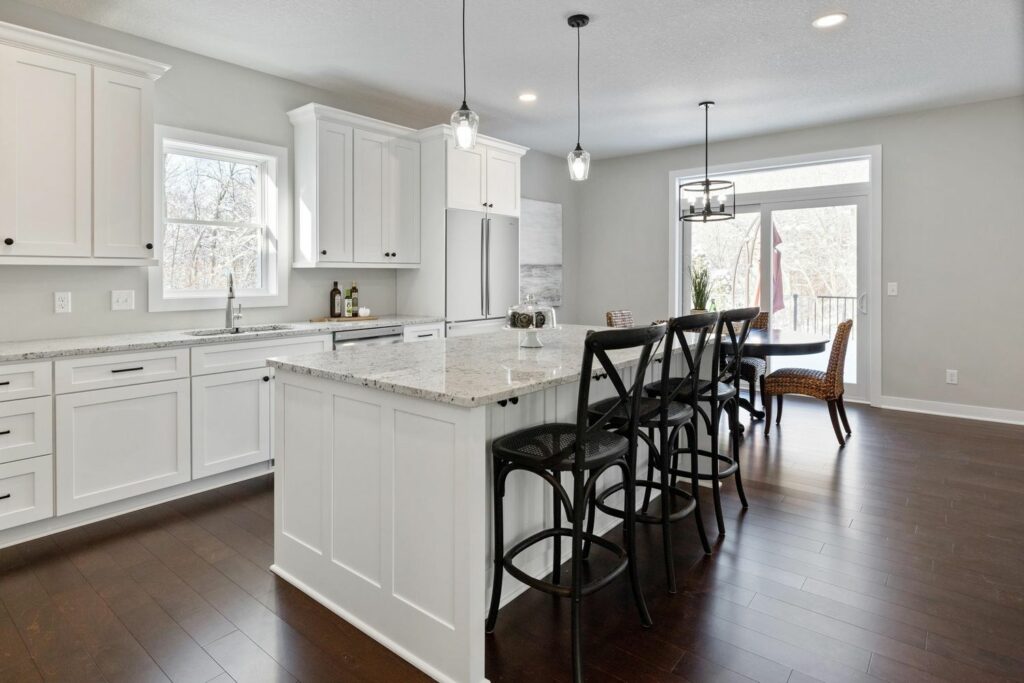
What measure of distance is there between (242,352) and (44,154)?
1.35 meters

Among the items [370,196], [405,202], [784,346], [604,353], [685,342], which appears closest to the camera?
[604,353]

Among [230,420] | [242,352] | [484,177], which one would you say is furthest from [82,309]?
[484,177]

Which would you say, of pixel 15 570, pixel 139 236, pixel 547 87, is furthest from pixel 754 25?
pixel 15 570

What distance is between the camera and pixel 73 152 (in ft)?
9.89

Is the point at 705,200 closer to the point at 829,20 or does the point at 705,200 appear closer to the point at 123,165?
the point at 829,20

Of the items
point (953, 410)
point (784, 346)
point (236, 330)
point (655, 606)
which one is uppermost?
point (236, 330)

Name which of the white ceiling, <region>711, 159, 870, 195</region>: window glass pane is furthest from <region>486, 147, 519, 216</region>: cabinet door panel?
<region>711, 159, 870, 195</region>: window glass pane

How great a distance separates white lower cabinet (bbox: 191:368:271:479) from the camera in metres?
3.32

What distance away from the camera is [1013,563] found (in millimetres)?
2480

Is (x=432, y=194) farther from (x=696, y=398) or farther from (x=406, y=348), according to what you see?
(x=696, y=398)

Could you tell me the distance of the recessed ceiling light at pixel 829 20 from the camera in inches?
130

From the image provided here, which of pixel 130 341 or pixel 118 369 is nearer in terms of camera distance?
pixel 118 369

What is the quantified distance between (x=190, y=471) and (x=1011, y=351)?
20.3 feet

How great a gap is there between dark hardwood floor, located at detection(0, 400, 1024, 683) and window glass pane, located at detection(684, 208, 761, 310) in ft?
11.0
